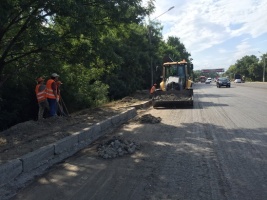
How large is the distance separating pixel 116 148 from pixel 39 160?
1759 millimetres

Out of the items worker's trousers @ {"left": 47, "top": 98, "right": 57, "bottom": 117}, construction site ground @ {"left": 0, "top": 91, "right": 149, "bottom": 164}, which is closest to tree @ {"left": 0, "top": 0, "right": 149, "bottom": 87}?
worker's trousers @ {"left": 47, "top": 98, "right": 57, "bottom": 117}

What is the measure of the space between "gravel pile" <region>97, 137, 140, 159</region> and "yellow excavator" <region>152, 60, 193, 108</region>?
10.5 meters

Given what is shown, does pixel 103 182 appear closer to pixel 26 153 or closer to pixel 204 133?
pixel 26 153

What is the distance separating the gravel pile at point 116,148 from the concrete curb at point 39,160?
768 millimetres

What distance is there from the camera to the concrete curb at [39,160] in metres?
5.20

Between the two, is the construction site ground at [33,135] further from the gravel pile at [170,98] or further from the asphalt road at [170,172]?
the gravel pile at [170,98]

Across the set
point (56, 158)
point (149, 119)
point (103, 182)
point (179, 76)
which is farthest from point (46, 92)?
point (179, 76)

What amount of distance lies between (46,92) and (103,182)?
734 centimetres

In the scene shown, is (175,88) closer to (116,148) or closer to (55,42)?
(55,42)

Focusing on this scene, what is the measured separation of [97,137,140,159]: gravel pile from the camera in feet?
22.5

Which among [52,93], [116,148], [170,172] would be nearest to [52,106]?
[52,93]

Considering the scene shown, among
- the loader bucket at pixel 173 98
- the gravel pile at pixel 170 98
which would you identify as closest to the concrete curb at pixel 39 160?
the loader bucket at pixel 173 98

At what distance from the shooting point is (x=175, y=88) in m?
19.4

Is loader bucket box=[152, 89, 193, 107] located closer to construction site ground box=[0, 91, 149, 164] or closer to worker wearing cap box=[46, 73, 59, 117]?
worker wearing cap box=[46, 73, 59, 117]
